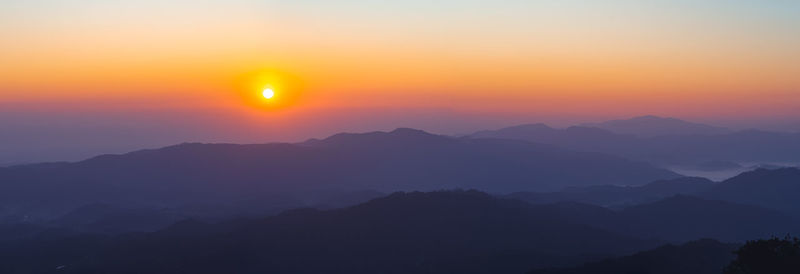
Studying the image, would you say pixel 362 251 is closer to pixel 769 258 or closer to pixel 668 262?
pixel 668 262

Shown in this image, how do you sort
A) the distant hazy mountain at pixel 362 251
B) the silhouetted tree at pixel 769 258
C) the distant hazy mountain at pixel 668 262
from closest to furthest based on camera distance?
the silhouetted tree at pixel 769 258, the distant hazy mountain at pixel 668 262, the distant hazy mountain at pixel 362 251

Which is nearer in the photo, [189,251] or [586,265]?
[586,265]

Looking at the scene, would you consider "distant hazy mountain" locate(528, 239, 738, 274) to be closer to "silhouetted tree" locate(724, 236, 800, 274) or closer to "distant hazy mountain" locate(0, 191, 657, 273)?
"distant hazy mountain" locate(0, 191, 657, 273)

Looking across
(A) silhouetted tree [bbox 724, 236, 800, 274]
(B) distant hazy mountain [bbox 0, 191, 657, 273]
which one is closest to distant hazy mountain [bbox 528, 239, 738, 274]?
(B) distant hazy mountain [bbox 0, 191, 657, 273]

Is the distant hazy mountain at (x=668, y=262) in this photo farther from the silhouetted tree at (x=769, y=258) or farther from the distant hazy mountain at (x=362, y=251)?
the silhouetted tree at (x=769, y=258)

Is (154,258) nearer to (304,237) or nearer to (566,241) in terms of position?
(304,237)

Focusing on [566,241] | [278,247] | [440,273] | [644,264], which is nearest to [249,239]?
[278,247]

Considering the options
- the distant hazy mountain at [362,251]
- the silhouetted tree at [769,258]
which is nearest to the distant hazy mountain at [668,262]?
the distant hazy mountain at [362,251]
